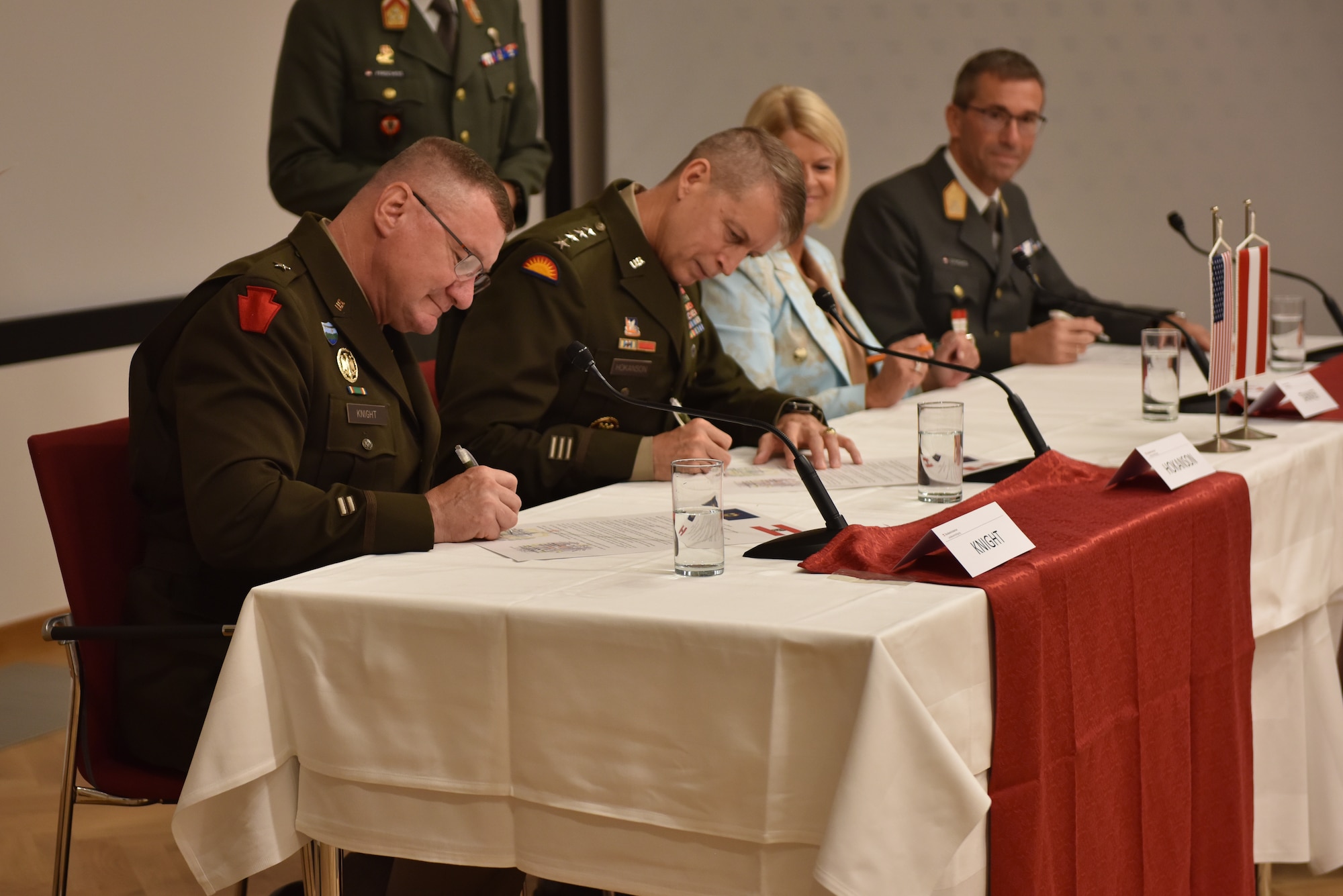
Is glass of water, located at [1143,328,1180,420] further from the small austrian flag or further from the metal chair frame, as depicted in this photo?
the metal chair frame

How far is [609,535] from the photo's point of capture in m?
1.85

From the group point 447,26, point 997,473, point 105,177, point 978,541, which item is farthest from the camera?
point 105,177

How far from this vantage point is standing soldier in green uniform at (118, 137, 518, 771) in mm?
1737

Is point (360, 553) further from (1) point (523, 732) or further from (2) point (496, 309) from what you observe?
(2) point (496, 309)

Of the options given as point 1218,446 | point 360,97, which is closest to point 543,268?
point 1218,446

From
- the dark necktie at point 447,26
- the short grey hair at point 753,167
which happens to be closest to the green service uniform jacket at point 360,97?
the dark necktie at point 447,26

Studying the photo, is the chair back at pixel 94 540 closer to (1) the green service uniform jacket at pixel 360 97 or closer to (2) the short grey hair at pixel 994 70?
(1) the green service uniform jacket at pixel 360 97

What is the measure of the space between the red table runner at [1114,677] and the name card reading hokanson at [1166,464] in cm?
2

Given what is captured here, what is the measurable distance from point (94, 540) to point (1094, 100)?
4474 mm

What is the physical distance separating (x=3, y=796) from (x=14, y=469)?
1166mm

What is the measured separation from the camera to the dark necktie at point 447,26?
3607 mm

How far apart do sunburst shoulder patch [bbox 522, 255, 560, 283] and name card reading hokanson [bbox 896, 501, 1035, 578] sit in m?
0.98

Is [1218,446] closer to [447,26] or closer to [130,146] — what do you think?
[447,26]

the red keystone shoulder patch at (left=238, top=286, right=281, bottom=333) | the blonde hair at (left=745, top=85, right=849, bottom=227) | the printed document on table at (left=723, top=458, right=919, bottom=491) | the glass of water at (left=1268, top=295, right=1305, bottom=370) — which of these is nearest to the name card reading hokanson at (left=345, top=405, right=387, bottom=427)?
the red keystone shoulder patch at (left=238, top=286, right=281, bottom=333)
